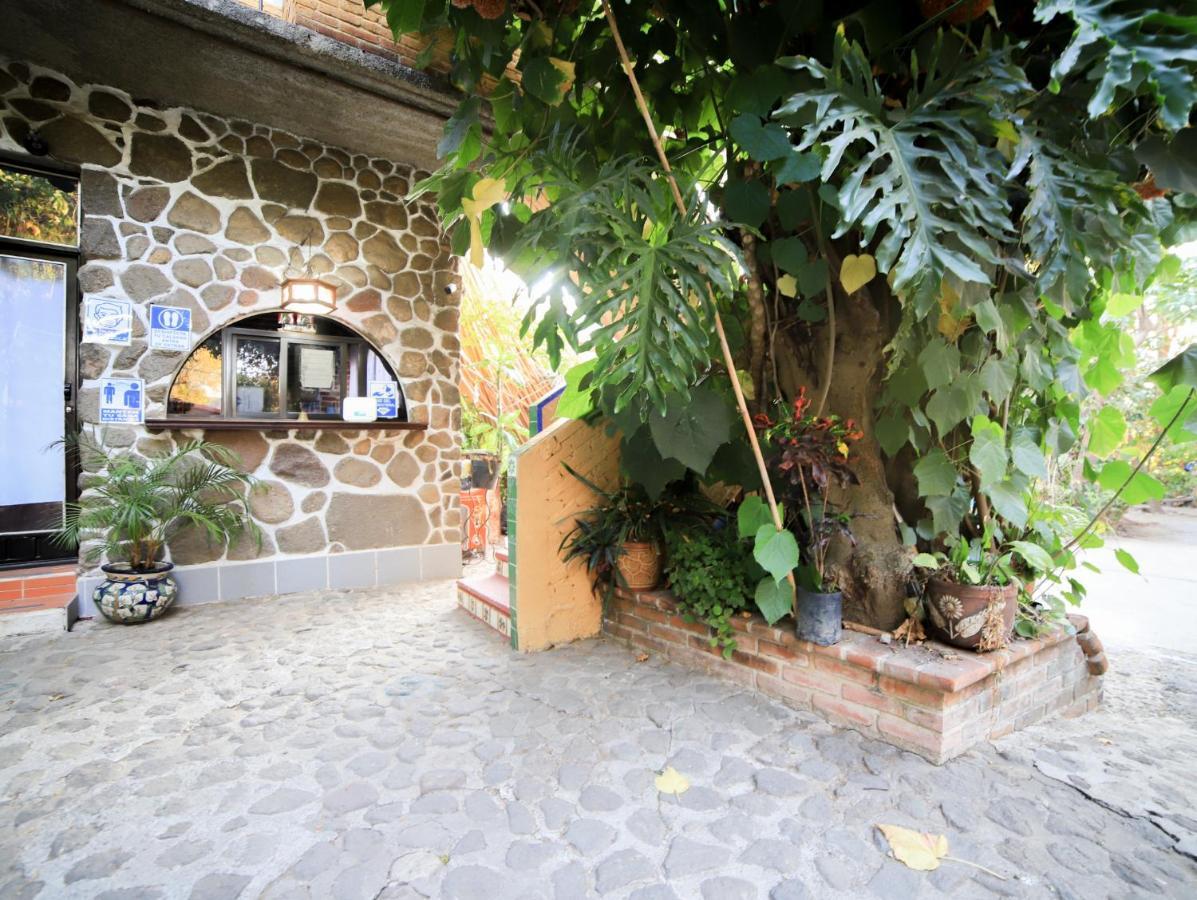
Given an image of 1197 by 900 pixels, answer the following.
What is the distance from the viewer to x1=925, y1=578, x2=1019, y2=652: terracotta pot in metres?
1.83

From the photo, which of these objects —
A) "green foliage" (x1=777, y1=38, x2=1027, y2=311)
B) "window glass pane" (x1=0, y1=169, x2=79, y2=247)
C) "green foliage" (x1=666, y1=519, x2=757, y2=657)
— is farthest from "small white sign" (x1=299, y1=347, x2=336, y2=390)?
"green foliage" (x1=777, y1=38, x2=1027, y2=311)

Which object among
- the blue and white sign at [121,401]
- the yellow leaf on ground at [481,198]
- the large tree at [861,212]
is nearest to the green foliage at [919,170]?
the large tree at [861,212]

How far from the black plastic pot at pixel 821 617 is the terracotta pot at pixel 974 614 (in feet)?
1.04

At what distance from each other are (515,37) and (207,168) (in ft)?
8.50

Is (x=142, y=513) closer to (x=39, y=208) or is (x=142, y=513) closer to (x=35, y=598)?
(x=35, y=598)

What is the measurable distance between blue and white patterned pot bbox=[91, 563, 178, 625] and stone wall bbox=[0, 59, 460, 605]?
0.34 m

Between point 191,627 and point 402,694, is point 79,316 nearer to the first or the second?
point 191,627

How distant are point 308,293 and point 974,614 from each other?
12.5 ft

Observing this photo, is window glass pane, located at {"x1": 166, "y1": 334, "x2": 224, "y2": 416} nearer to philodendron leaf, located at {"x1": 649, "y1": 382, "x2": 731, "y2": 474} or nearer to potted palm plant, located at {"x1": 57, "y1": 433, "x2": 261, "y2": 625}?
potted palm plant, located at {"x1": 57, "y1": 433, "x2": 261, "y2": 625}

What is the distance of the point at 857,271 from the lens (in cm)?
173

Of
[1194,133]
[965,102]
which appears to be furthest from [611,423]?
[1194,133]

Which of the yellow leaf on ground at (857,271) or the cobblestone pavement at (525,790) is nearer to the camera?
the cobblestone pavement at (525,790)

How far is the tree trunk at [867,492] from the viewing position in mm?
2027

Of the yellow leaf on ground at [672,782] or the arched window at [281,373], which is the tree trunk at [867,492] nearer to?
the yellow leaf on ground at [672,782]
